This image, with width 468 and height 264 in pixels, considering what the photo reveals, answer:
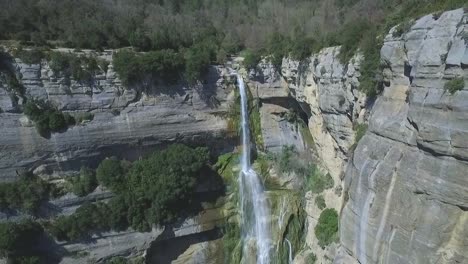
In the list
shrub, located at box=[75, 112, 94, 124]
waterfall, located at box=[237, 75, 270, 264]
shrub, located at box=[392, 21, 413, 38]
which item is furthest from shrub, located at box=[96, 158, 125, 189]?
shrub, located at box=[392, 21, 413, 38]

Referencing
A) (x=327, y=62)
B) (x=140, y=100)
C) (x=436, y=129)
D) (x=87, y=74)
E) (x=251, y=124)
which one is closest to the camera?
(x=436, y=129)

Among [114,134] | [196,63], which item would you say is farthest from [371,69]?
[114,134]

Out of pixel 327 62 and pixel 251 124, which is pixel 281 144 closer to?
pixel 251 124

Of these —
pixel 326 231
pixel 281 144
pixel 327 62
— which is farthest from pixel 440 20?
pixel 281 144

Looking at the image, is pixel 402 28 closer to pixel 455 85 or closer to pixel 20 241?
pixel 455 85

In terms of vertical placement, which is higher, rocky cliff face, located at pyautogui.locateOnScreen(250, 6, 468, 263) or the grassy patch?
rocky cliff face, located at pyautogui.locateOnScreen(250, 6, 468, 263)

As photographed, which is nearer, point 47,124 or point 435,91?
point 435,91

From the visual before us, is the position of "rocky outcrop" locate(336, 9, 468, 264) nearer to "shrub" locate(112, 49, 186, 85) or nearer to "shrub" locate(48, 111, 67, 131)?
"shrub" locate(112, 49, 186, 85)
